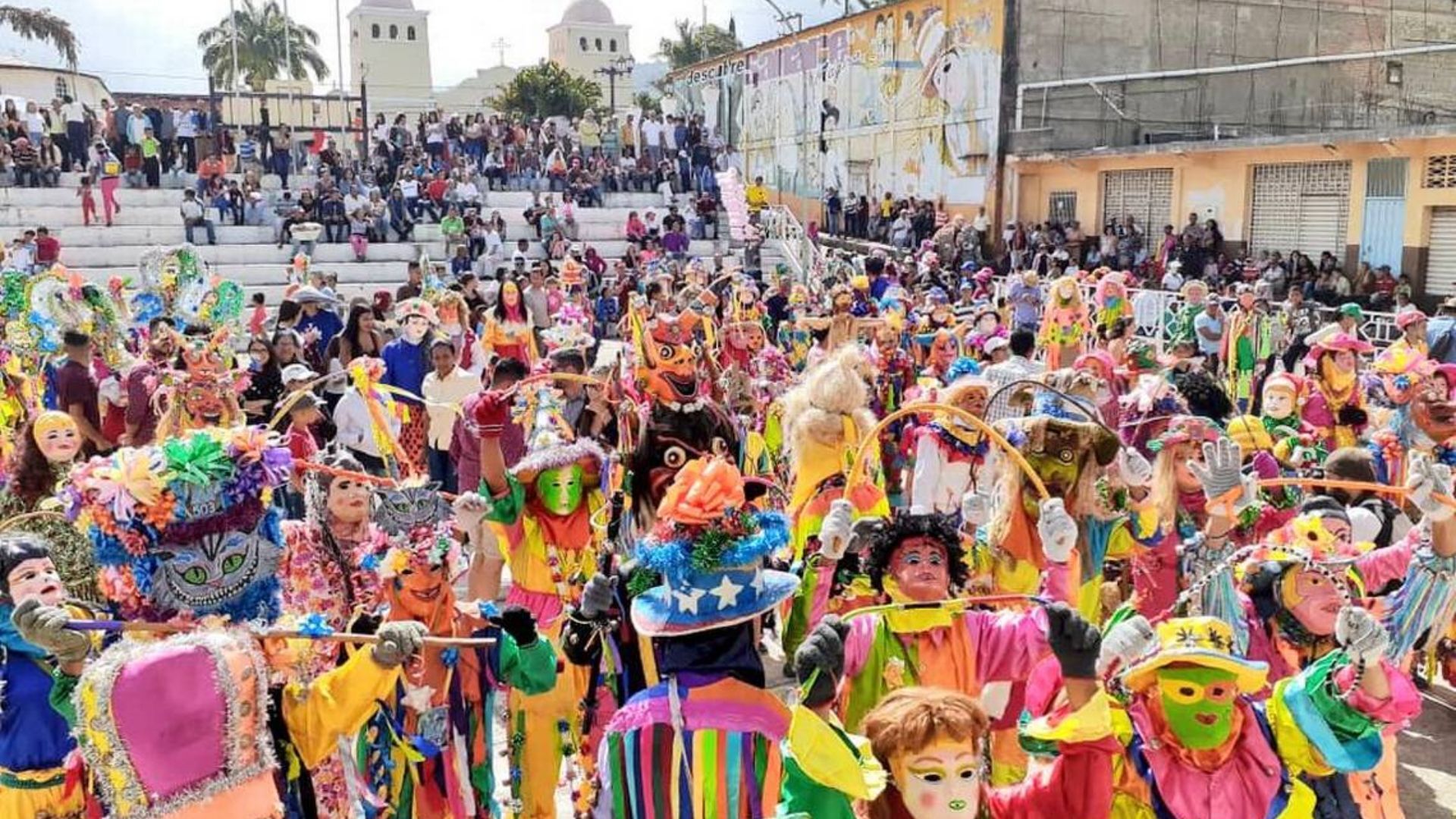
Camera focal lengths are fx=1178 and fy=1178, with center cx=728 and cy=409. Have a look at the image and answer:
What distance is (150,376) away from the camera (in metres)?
7.32

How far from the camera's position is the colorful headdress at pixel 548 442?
192 inches

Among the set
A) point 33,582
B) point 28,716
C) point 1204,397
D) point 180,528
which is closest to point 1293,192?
point 1204,397

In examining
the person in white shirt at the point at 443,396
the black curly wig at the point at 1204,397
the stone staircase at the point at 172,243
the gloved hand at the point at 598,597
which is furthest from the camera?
the stone staircase at the point at 172,243

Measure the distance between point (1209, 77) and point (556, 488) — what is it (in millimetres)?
24084

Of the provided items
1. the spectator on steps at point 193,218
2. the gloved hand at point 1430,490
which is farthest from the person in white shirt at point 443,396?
the spectator on steps at point 193,218

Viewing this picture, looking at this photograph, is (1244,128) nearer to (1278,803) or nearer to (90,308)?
(90,308)

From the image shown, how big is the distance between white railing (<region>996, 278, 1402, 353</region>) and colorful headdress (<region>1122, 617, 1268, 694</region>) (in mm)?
12143

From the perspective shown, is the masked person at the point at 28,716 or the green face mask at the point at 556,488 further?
the green face mask at the point at 556,488

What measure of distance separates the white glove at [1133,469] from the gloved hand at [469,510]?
255cm

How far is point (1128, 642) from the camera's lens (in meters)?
2.98

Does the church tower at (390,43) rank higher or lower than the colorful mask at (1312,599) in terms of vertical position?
higher

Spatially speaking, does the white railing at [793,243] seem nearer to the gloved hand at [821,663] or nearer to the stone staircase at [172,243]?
the stone staircase at [172,243]

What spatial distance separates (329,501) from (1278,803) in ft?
11.2

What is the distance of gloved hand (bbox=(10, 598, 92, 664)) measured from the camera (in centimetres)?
318
